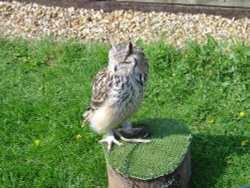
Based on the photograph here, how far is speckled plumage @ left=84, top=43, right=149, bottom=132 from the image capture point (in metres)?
4.64

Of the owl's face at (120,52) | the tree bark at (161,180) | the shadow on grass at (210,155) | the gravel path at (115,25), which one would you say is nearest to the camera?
the owl's face at (120,52)

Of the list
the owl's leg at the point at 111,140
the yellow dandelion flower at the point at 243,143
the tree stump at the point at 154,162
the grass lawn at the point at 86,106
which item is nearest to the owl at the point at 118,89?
the owl's leg at the point at 111,140

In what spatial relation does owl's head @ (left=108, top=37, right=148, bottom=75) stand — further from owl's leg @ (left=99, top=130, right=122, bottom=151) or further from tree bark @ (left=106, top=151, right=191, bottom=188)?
tree bark @ (left=106, top=151, right=191, bottom=188)

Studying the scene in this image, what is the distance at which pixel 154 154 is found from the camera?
5.03 meters

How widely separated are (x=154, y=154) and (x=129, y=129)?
389 millimetres

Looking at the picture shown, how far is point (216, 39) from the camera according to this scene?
7164 mm

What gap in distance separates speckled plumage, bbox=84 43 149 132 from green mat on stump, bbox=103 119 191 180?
26cm

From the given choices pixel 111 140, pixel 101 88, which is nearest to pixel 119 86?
pixel 101 88

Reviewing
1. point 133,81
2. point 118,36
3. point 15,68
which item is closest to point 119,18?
point 118,36

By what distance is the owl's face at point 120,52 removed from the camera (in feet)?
15.0

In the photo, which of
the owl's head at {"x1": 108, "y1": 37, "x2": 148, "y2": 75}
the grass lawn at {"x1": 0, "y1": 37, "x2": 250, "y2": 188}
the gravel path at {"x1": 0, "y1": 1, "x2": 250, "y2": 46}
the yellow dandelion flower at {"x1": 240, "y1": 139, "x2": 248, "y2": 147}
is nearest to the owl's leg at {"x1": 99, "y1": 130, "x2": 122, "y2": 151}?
the grass lawn at {"x1": 0, "y1": 37, "x2": 250, "y2": 188}

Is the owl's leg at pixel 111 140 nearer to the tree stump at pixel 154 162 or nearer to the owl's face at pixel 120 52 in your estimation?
the tree stump at pixel 154 162

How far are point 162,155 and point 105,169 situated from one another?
0.76 meters

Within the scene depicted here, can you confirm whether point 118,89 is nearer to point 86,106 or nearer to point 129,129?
point 129,129
